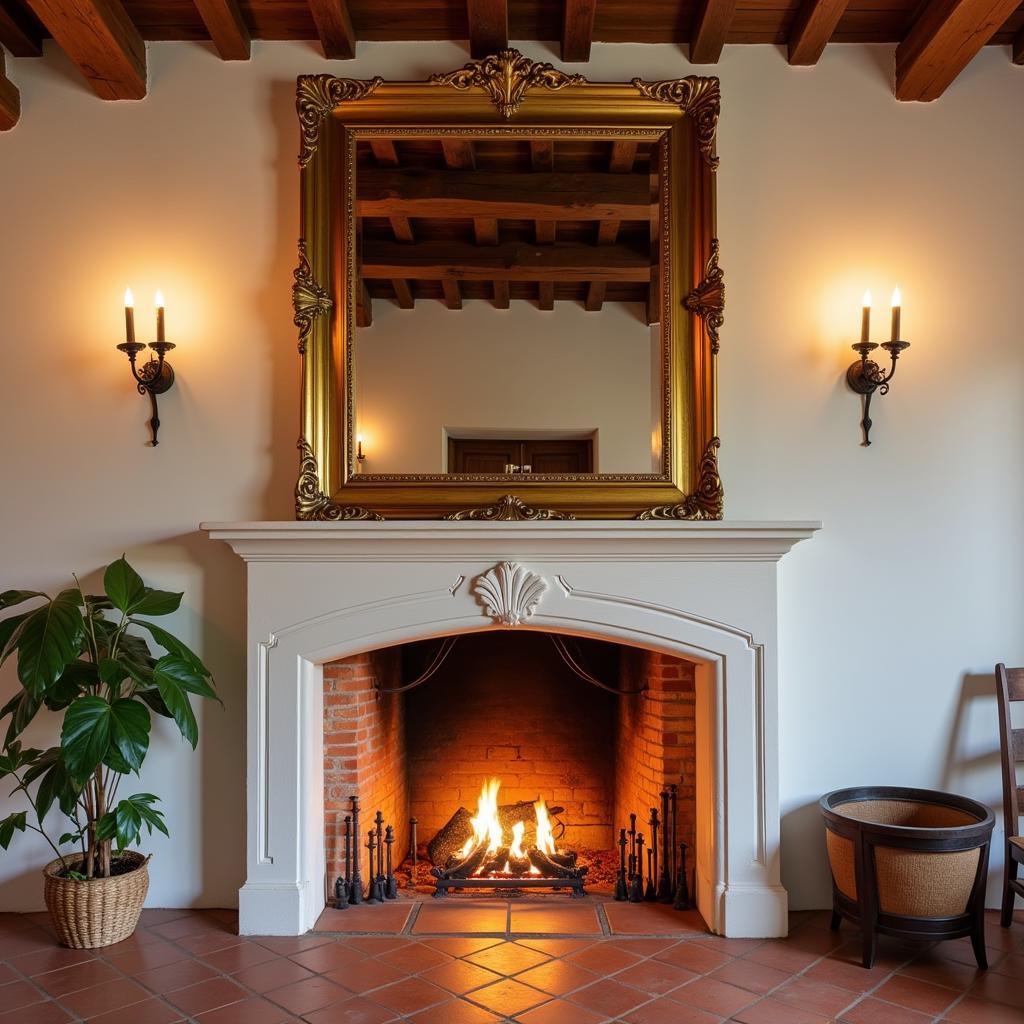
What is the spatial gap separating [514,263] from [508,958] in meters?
2.26

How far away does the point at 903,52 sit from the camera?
3.11m

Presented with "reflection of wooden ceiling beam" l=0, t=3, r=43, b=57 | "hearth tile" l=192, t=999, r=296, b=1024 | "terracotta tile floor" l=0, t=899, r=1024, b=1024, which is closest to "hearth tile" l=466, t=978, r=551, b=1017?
"terracotta tile floor" l=0, t=899, r=1024, b=1024

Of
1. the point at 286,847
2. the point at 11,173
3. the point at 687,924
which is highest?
the point at 11,173

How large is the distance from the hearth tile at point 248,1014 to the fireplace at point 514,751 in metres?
0.90

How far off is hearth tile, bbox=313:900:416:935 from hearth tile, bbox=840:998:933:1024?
4.57 feet

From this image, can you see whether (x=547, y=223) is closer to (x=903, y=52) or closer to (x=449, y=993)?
(x=903, y=52)

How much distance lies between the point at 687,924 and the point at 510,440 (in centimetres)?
175

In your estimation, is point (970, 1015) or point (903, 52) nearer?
point (970, 1015)

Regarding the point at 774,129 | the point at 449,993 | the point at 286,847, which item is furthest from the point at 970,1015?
the point at 774,129

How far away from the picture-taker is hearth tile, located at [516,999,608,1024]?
2.27 metres

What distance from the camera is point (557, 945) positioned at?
276 centimetres

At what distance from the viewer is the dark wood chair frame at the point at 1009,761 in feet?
9.48

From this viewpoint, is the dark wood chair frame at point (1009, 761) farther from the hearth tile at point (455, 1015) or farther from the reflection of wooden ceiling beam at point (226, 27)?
the reflection of wooden ceiling beam at point (226, 27)

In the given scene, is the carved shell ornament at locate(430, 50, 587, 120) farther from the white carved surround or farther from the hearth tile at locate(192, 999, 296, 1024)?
the hearth tile at locate(192, 999, 296, 1024)
